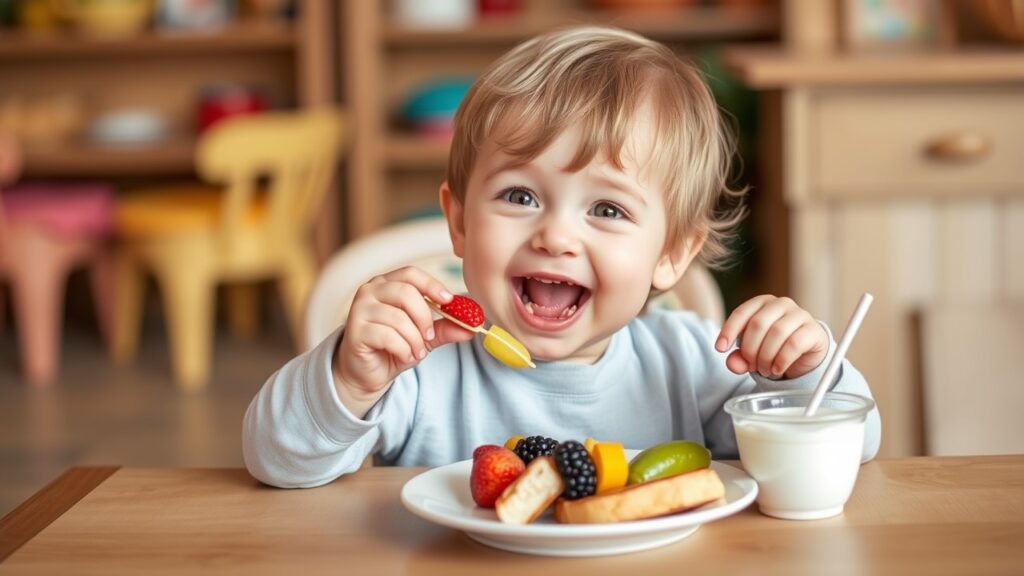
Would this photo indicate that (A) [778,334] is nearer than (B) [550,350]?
Yes

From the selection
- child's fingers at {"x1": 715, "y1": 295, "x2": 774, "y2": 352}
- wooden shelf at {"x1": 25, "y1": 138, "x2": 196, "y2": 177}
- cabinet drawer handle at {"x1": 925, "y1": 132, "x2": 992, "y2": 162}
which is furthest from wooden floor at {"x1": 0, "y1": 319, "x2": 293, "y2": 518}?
child's fingers at {"x1": 715, "y1": 295, "x2": 774, "y2": 352}

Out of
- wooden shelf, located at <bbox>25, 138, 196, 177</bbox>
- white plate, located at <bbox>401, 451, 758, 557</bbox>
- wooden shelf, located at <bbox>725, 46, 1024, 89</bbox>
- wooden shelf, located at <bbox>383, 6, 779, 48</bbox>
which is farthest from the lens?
wooden shelf, located at <bbox>25, 138, 196, 177</bbox>

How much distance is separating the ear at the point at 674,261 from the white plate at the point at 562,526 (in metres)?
0.32

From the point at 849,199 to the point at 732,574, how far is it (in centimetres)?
168

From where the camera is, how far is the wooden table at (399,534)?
2.56 ft

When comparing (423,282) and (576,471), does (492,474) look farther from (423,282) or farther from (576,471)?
(423,282)

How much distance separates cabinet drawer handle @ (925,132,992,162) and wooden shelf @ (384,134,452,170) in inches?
77.2

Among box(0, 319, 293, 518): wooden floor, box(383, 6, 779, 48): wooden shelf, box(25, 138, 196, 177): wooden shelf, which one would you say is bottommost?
box(0, 319, 293, 518): wooden floor

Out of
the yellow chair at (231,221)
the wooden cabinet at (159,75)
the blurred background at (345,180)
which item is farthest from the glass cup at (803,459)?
the wooden cabinet at (159,75)

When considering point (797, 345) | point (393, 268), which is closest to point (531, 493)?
point (797, 345)

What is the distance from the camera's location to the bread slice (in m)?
0.79

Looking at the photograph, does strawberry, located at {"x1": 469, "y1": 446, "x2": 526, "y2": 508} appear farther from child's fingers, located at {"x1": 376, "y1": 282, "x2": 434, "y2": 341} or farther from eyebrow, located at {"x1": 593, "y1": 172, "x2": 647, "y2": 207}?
eyebrow, located at {"x1": 593, "y1": 172, "x2": 647, "y2": 207}

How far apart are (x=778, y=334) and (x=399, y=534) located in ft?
1.07

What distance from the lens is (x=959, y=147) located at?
2268 millimetres
